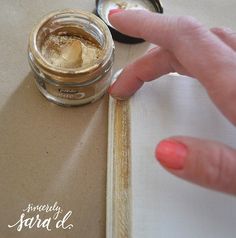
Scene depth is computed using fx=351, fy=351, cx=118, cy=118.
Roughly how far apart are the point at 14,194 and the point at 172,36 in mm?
267

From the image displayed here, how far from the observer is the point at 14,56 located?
1.73 feet

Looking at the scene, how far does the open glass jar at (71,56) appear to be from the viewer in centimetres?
44

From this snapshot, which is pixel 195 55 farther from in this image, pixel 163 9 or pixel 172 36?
pixel 163 9

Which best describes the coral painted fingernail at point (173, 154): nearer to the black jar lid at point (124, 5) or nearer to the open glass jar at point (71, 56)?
the open glass jar at point (71, 56)

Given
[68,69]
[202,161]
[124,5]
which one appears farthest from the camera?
[124,5]

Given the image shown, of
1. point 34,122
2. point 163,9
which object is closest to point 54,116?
point 34,122

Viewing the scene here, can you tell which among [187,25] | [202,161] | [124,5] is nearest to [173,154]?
[202,161]

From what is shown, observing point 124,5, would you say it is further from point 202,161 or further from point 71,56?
point 202,161

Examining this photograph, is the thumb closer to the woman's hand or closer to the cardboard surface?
the woman's hand

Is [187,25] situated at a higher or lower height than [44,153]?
higher

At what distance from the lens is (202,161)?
0.31 metres

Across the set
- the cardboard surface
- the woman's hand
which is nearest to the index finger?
the woman's hand

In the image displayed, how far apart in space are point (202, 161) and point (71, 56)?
0.24 metres

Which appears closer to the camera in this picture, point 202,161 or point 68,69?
point 202,161
